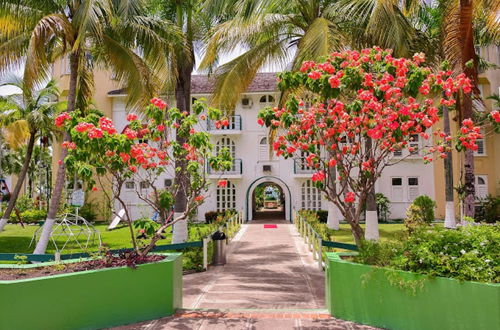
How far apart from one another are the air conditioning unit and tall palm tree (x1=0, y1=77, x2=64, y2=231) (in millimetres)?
10767

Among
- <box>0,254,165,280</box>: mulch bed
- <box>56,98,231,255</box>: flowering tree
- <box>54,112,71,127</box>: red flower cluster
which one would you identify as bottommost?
<box>0,254,165,280</box>: mulch bed

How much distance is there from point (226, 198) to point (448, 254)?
20731 mm

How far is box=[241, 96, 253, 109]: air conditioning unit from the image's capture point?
2528 cm

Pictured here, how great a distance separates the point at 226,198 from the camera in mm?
25500

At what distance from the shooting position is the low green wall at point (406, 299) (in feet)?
15.2

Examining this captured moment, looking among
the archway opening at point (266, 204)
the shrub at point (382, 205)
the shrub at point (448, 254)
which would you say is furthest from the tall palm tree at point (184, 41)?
the shrub at point (382, 205)

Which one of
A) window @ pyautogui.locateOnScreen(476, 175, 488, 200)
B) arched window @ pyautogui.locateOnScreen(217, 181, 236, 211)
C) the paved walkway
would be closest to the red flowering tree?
the paved walkway

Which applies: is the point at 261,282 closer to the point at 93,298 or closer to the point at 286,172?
the point at 93,298

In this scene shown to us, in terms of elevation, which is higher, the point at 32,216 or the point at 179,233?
the point at 179,233

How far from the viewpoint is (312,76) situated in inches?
255

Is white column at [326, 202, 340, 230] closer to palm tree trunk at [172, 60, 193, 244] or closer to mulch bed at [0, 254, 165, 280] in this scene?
palm tree trunk at [172, 60, 193, 244]

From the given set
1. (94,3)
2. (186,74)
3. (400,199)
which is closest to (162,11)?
(186,74)

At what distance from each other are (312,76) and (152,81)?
6865mm

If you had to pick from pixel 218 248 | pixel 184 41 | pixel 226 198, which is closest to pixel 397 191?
A: pixel 226 198
